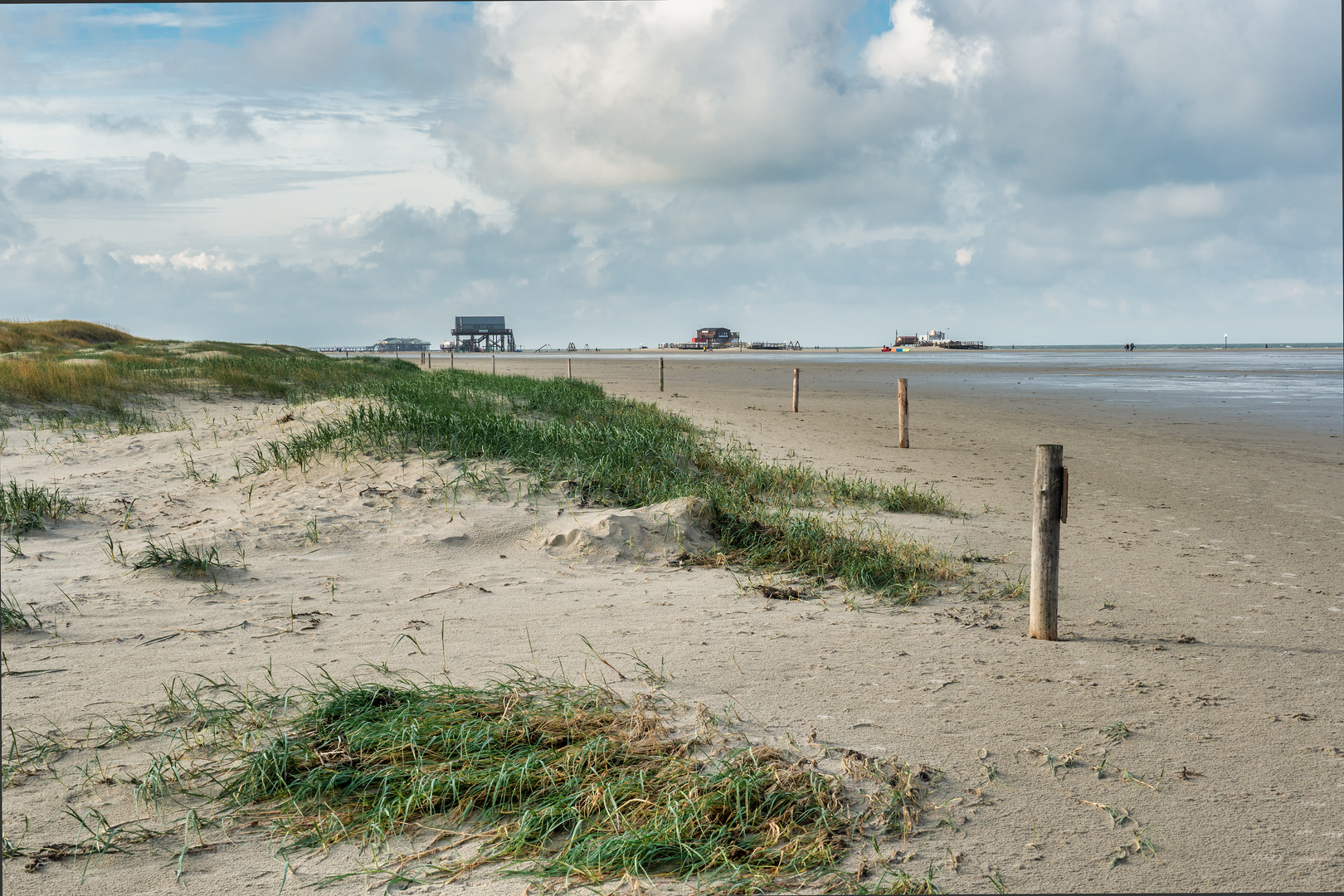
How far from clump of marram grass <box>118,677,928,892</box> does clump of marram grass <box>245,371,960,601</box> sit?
3481 millimetres

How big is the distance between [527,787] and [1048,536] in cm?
415

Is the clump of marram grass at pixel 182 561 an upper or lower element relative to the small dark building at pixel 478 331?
lower

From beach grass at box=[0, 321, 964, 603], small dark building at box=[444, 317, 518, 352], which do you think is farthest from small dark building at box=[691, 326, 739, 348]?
beach grass at box=[0, 321, 964, 603]

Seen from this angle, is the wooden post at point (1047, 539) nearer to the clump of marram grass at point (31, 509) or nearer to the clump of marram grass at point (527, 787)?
the clump of marram grass at point (527, 787)

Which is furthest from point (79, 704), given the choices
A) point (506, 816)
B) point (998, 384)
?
Answer: point (998, 384)

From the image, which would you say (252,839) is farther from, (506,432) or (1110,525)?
(1110,525)

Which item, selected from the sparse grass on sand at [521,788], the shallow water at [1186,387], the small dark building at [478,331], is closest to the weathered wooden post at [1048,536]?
the sparse grass on sand at [521,788]

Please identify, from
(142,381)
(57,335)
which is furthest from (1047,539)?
(57,335)

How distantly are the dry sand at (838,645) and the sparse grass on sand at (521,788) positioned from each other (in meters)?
0.21

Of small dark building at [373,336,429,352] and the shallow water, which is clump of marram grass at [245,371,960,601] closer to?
the shallow water

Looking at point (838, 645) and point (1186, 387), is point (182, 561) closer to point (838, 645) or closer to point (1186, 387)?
point (838, 645)

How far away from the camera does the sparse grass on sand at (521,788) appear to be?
341cm

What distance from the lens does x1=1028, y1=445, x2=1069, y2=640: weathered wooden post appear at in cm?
609

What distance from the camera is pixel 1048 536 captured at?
6.09 meters
